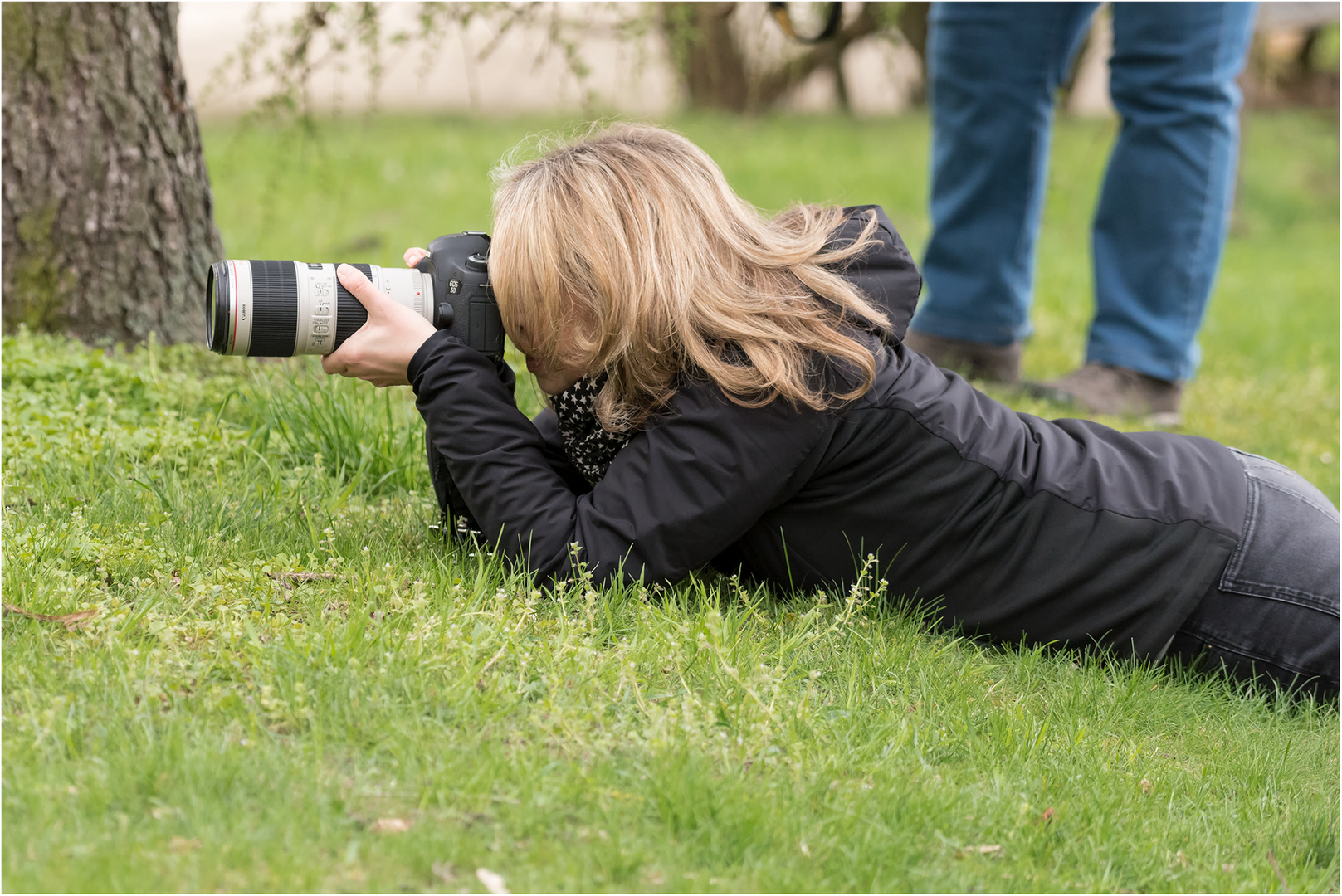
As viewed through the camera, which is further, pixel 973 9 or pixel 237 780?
pixel 973 9

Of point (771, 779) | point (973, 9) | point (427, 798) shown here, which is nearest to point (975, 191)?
point (973, 9)

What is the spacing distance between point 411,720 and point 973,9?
3.45m

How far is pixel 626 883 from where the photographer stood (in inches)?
63.7

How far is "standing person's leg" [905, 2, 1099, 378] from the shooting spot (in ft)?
14.3

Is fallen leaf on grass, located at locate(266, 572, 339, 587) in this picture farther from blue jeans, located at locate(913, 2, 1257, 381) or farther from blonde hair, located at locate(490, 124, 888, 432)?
blue jeans, located at locate(913, 2, 1257, 381)

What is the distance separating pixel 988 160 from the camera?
4.51 meters

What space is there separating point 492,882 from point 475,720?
360 mm

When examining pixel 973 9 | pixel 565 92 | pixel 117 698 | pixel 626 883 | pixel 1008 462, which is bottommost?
pixel 626 883

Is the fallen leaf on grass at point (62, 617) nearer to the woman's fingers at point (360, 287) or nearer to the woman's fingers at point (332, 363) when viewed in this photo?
the woman's fingers at point (332, 363)

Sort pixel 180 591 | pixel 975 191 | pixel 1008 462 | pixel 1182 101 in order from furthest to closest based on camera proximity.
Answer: pixel 975 191
pixel 1182 101
pixel 1008 462
pixel 180 591

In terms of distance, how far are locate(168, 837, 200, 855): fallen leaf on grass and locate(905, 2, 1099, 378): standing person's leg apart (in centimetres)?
354

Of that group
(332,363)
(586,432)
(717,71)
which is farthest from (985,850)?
(717,71)

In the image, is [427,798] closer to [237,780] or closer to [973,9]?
[237,780]

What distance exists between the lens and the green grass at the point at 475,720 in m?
1.64
